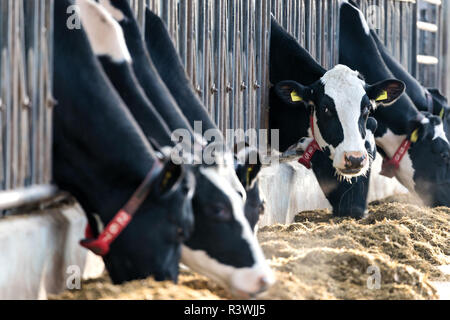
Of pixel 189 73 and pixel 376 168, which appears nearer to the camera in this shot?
pixel 189 73

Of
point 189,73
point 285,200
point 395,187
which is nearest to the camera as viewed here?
point 189,73

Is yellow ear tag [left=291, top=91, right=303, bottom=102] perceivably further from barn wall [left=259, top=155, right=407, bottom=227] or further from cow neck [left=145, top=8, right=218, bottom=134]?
cow neck [left=145, top=8, right=218, bottom=134]

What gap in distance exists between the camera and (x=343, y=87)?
26.5ft

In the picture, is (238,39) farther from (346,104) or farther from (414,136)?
(414,136)

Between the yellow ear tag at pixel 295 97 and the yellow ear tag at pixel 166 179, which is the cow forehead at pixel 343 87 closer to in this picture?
the yellow ear tag at pixel 295 97

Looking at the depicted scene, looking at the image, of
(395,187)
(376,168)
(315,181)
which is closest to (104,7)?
(315,181)

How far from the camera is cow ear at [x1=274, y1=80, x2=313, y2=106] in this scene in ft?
27.5

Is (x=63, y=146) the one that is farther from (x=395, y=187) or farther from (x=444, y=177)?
(x=395, y=187)

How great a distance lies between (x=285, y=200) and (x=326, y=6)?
2716 millimetres

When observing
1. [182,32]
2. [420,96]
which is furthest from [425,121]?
[182,32]

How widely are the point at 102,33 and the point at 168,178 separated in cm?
139

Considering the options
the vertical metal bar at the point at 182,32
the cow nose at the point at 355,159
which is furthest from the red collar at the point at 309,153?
the vertical metal bar at the point at 182,32

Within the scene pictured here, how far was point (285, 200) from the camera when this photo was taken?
27.5 ft

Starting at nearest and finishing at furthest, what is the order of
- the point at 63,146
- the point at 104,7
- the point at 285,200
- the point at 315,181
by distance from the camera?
the point at 63,146 → the point at 104,7 → the point at 285,200 → the point at 315,181
